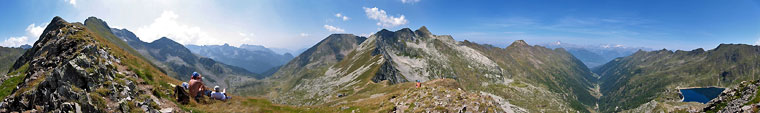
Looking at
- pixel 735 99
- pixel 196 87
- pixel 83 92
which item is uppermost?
pixel 83 92

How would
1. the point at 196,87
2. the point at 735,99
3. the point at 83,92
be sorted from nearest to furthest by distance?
1. the point at 83,92
2. the point at 196,87
3. the point at 735,99

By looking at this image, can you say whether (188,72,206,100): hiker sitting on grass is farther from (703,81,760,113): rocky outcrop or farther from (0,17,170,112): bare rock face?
(703,81,760,113): rocky outcrop

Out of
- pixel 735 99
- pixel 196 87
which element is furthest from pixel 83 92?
pixel 735 99

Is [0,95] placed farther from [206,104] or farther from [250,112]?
[250,112]

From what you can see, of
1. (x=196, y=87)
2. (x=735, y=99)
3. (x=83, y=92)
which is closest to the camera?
(x=83, y=92)

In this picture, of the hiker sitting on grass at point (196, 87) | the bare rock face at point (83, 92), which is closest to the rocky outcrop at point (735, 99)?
the hiker sitting on grass at point (196, 87)

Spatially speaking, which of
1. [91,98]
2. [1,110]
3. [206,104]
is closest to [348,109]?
[206,104]

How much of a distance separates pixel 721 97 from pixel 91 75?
278 ft

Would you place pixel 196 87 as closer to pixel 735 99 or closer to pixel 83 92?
pixel 83 92

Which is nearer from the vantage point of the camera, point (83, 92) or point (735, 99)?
point (83, 92)

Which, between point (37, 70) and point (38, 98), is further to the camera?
point (37, 70)

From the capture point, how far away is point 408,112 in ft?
159

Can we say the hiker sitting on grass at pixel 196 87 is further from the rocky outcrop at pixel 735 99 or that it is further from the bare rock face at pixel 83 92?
the rocky outcrop at pixel 735 99

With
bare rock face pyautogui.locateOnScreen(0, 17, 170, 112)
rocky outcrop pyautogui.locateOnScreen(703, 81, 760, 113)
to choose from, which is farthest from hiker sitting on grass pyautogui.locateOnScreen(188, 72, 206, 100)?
rocky outcrop pyautogui.locateOnScreen(703, 81, 760, 113)
